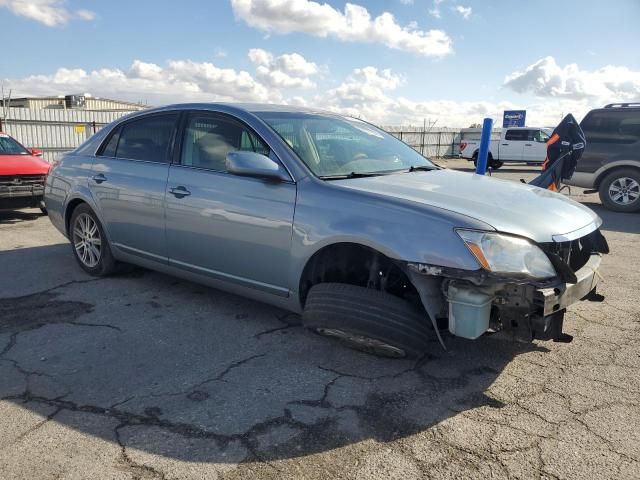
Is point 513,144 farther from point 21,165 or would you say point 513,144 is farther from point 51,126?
point 21,165

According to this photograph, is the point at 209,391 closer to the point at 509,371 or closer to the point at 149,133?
the point at 509,371

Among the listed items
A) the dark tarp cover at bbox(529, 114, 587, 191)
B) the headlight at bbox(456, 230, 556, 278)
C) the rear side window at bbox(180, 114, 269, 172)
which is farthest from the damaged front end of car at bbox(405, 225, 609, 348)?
the dark tarp cover at bbox(529, 114, 587, 191)

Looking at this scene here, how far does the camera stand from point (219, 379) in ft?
10.2

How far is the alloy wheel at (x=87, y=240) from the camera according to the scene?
509 centimetres

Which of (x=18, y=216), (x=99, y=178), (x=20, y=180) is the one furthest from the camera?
(x=18, y=216)

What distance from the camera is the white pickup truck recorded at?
77.9ft

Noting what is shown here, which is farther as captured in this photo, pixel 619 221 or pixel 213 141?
pixel 619 221

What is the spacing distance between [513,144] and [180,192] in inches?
894

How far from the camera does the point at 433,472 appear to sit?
7.43 feet

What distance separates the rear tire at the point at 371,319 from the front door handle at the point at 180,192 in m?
1.45

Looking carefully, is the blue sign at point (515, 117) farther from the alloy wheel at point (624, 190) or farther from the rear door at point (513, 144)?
the alloy wheel at point (624, 190)

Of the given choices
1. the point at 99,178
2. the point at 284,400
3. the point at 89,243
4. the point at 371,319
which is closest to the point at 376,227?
the point at 371,319

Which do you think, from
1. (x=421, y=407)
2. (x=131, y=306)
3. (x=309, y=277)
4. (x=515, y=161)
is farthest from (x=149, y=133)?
(x=515, y=161)

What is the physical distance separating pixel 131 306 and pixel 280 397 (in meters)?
2.01
